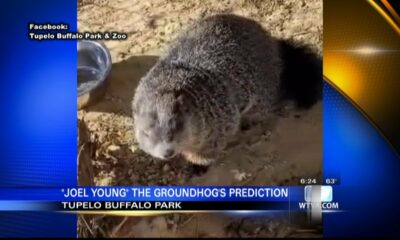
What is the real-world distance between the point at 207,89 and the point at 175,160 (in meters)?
0.39

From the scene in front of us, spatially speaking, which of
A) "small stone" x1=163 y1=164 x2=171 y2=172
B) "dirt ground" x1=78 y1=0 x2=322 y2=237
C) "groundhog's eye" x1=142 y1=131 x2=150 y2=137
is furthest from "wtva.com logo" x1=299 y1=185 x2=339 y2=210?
"groundhog's eye" x1=142 y1=131 x2=150 y2=137

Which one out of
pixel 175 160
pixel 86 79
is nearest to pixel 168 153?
pixel 175 160

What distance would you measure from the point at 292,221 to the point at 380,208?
1.32 feet

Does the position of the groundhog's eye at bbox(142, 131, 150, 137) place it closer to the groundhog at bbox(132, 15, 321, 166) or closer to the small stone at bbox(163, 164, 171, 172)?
the groundhog at bbox(132, 15, 321, 166)

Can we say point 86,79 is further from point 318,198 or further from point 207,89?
point 318,198

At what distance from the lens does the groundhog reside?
106 inches

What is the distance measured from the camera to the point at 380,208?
2.60 m

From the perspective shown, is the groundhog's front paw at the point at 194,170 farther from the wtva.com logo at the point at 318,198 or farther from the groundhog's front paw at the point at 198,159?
the wtva.com logo at the point at 318,198

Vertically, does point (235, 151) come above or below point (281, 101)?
below

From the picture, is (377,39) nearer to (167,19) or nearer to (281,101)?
(281,101)

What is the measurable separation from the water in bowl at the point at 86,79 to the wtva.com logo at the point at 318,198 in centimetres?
107

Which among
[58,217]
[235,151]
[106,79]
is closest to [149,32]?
[106,79]

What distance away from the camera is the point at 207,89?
9.15 ft

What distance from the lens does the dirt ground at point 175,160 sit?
8.52 feet
